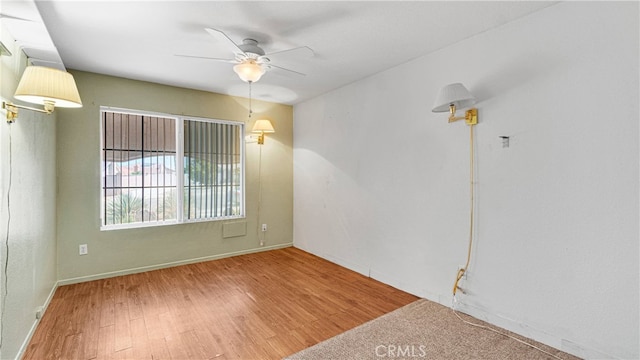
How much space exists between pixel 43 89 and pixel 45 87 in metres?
0.02

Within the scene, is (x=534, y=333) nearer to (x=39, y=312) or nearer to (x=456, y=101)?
(x=456, y=101)

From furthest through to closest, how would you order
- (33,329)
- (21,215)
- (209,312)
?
1. (209,312)
2. (33,329)
3. (21,215)

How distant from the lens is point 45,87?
6.37 feet

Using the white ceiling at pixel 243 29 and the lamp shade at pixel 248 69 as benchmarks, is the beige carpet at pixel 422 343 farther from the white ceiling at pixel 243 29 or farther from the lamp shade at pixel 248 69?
the white ceiling at pixel 243 29

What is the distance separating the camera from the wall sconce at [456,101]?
249cm

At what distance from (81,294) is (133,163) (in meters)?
1.65

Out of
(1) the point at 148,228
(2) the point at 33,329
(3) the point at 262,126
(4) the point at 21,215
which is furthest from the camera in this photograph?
(3) the point at 262,126

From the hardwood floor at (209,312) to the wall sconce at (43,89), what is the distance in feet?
5.86

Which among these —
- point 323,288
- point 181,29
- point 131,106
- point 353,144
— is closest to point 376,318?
point 323,288

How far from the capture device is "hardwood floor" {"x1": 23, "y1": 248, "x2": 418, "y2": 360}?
7.55 feet

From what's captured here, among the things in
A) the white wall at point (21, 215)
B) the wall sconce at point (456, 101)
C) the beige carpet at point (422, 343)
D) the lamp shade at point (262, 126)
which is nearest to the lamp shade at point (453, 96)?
the wall sconce at point (456, 101)

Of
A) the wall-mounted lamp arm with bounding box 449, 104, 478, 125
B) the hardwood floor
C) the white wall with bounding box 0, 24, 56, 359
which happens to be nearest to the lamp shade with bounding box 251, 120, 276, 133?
the hardwood floor
